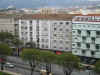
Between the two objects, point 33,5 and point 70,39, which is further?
point 33,5

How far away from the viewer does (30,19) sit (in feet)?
171

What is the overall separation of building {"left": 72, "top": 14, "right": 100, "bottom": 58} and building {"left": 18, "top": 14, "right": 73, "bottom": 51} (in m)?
2.53

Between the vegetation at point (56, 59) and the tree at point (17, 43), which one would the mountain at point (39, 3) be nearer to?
the tree at point (17, 43)

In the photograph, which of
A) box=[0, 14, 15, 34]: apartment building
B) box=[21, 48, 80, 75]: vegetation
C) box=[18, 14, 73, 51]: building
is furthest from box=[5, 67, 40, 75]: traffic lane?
box=[0, 14, 15, 34]: apartment building

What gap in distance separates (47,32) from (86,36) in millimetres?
10669

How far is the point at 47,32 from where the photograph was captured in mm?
49656

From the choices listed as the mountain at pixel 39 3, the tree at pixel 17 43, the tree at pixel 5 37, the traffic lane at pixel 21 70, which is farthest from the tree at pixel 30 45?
the mountain at pixel 39 3

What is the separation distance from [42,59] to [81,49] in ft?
46.8

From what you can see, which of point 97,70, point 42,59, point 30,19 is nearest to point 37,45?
point 30,19

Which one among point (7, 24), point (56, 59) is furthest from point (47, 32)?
point (56, 59)

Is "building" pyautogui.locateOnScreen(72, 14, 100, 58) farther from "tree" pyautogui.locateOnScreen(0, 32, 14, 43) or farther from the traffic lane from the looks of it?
"tree" pyautogui.locateOnScreen(0, 32, 14, 43)

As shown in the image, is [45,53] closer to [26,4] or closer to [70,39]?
[70,39]

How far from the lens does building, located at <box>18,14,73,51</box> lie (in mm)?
46938

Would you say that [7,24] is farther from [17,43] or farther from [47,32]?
[47,32]
